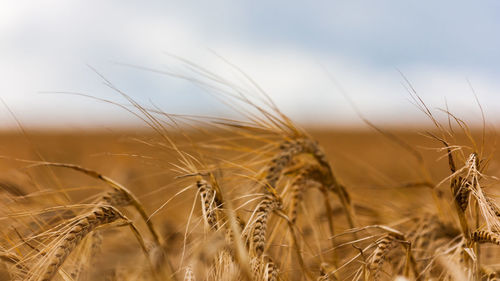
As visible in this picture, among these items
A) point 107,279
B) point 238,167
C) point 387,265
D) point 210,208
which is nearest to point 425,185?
point 387,265

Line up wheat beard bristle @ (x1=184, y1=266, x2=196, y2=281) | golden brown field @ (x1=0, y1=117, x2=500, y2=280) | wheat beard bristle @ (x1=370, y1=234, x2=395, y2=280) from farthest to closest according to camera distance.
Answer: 1. wheat beard bristle @ (x1=370, y1=234, x2=395, y2=280)
2. golden brown field @ (x1=0, y1=117, x2=500, y2=280)
3. wheat beard bristle @ (x1=184, y1=266, x2=196, y2=281)

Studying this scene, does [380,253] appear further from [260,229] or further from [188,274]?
[188,274]

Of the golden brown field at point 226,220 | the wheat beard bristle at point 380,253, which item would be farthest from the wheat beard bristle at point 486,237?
the wheat beard bristle at point 380,253

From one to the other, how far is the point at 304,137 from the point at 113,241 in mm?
979

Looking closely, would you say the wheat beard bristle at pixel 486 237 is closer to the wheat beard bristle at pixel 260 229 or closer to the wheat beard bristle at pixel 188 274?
the wheat beard bristle at pixel 260 229

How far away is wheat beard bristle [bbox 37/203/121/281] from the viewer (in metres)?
1.17

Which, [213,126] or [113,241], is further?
[113,241]

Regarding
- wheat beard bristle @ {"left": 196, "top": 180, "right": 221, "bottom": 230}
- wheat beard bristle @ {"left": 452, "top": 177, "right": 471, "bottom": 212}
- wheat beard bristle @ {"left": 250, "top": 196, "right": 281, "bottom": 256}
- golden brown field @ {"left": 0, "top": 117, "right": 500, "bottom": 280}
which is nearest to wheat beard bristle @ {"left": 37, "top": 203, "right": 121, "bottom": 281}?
golden brown field @ {"left": 0, "top": 117, "right": 500, "bottom": 280}

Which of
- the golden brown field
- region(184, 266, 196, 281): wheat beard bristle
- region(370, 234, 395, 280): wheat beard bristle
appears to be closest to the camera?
region(184, 266, 196, 281): wheat beard bristle

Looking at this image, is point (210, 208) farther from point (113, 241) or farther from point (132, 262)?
point (113, 241)

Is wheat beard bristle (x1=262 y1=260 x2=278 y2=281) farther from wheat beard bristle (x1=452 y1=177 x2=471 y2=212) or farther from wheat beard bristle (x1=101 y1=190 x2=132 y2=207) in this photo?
wheat beard bristle (x1=452 y1=177 x2=471 y2=212)

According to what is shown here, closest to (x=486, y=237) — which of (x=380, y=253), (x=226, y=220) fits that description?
(x=380, y=253)

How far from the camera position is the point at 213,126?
1590mm

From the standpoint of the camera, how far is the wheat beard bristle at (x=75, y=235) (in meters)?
1.17
